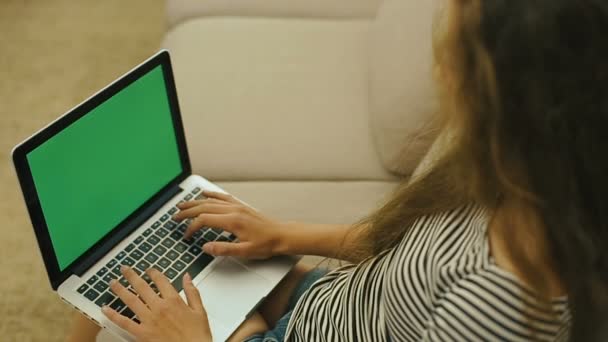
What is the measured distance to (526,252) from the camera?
711 millimetres

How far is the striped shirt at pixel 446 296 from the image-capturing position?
2.31 feet

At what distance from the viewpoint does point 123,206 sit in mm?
1139

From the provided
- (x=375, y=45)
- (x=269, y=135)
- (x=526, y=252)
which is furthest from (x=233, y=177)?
(x=526, y=252)

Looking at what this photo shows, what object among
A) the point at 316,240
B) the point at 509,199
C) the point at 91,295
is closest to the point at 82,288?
the point at 91,295

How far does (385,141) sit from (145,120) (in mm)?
488

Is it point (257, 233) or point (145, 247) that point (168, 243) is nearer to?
point (145, 247)

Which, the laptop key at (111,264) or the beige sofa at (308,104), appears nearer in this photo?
the laptop key at (111,264)

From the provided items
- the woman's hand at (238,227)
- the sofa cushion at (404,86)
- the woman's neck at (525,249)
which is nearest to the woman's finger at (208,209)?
the woman's hand at (238,227)

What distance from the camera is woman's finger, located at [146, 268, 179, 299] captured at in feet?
3.33

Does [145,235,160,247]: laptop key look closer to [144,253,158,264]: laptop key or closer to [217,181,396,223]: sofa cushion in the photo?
[144,253,158,264]: laptop key

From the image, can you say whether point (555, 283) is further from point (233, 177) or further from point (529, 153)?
point (233, 177)

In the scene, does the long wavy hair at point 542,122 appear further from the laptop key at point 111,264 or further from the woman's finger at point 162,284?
the laptop key at point 111,264

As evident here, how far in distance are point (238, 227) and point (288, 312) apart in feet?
0.49

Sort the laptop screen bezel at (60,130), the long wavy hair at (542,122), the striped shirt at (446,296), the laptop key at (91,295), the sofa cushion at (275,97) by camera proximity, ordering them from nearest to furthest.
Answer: the long wavy hair at (542,122), the striped shirt at (446,296), the laptop screen bezel at (60,130), the laptop key at (91,295), the sofa cushion at (275,97)
